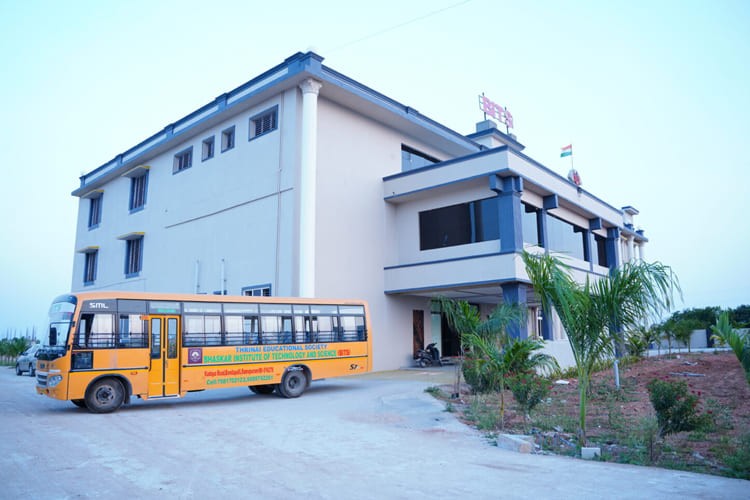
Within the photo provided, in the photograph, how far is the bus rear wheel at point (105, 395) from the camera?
1218cm

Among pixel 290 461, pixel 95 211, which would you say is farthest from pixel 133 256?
pixel 290 461

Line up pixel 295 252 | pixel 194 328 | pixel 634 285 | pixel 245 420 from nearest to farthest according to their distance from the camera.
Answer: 1. pixel 634 285
2. pixel 245 420
3. pixel 194 328
4. pixel 295 252

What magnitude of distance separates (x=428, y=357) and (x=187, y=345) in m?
13.0

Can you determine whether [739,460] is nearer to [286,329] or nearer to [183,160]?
[286,329]

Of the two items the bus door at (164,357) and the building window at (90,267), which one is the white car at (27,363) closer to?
the building window at (90,267)

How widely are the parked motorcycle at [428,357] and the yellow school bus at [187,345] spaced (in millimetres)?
7855

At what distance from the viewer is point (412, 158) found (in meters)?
27.3

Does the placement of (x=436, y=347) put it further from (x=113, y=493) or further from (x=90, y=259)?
(x=90, y=259)

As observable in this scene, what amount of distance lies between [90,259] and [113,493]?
3421 centimetres

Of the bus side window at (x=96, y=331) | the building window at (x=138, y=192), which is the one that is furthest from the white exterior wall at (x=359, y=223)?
the building window at (x=138, y=192)

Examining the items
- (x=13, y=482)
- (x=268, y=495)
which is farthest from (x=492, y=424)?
(x=13, y=482)

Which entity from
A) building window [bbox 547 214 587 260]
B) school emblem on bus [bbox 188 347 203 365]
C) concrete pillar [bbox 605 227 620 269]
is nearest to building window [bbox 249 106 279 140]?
school emblem on bus [bbox 188 347 203 365]

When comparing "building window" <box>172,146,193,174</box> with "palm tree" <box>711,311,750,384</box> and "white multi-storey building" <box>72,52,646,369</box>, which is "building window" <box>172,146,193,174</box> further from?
"palm tree" <box>711,311,750,384</box>

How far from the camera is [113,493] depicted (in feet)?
19.6
